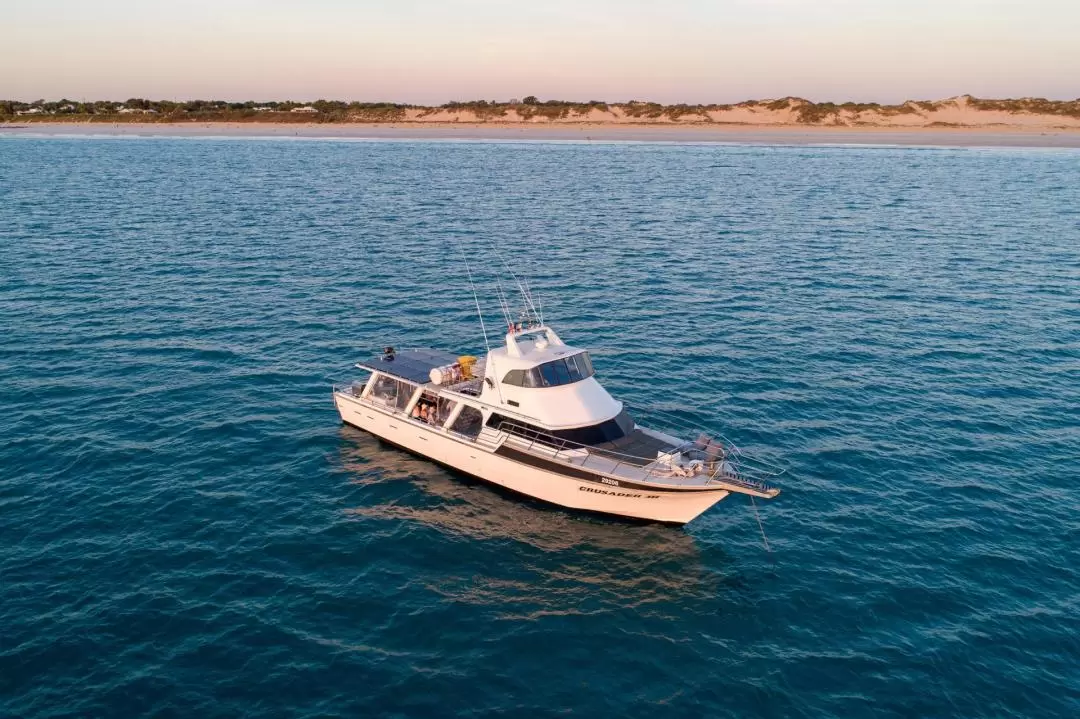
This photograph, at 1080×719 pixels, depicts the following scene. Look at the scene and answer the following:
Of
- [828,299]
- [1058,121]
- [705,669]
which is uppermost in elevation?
[1058,121]

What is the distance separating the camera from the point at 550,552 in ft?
78.2

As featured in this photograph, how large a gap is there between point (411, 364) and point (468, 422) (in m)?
5.12

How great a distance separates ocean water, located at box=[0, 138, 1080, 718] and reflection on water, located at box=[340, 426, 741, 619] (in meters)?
0.12

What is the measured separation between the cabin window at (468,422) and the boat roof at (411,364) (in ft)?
8.32

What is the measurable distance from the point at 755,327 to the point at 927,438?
611 inches

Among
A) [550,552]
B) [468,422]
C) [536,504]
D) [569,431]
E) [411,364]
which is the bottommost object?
[550,552]

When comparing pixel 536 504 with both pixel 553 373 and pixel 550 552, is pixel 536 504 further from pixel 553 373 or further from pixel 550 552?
pixel 553 373

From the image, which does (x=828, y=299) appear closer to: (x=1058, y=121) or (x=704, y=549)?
(x=704, y=549)

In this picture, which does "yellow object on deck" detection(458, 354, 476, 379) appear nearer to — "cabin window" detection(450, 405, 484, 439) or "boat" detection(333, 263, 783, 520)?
"boat" detection(333, 263, 783, 520)

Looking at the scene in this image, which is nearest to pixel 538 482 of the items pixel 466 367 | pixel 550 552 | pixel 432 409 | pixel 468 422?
pixel 550 552

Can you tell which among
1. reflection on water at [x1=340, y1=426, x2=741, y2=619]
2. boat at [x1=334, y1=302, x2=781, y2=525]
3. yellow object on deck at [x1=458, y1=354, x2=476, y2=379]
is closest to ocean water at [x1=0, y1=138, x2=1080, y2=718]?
reflection on water at [x1=340, y1=426, x2=741, y2=619]

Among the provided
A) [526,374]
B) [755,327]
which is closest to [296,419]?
[526,374]

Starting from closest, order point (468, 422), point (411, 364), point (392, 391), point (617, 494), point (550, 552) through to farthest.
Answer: point (550, 552) < point (617, 494) < point (468, 422) < point (392, 391) < point (411, 364)

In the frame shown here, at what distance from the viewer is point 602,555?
23.7 meters
